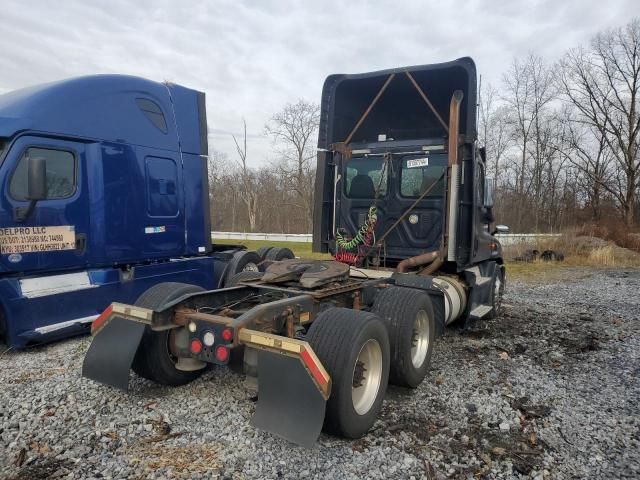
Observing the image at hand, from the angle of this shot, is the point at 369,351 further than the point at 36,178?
No

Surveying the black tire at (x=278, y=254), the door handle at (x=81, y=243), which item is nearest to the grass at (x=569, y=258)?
the black tire at (x=278, y=254)

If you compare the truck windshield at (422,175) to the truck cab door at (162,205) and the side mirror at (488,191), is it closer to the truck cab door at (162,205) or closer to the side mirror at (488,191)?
the side mirror at (488,191)

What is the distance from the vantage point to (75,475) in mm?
2990

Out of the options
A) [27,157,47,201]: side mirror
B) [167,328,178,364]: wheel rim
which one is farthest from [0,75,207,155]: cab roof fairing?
[167,328,178,364]: wheel rim

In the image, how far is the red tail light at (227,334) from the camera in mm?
3377

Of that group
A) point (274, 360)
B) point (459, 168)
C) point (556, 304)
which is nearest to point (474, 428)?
point (274, 360)

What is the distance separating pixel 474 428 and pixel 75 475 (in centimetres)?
293

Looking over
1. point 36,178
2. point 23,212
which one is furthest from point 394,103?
point 23,212

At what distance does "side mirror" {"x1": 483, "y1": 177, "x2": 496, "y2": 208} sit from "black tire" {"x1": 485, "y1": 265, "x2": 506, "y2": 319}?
1.28 metres

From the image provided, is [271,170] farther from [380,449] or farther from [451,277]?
[380,449]

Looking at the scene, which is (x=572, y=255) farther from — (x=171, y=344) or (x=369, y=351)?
(x=171, y=344)

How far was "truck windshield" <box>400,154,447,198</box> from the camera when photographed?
667 centimetres

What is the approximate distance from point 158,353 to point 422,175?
4.42 meters

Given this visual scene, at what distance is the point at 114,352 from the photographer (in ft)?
12.8
